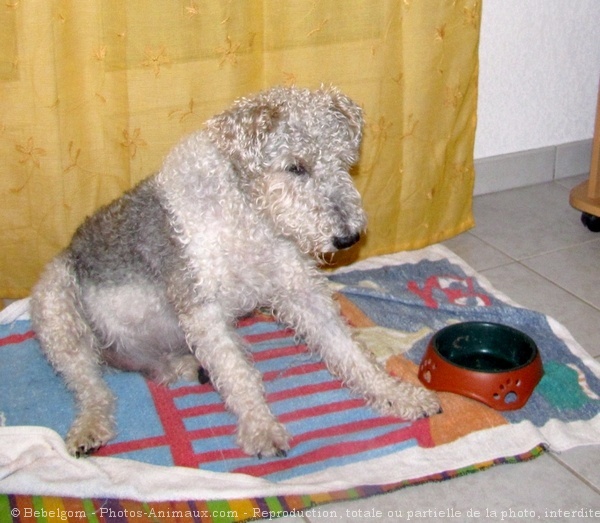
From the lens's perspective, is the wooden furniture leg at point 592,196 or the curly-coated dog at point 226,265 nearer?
the curly-coated dog at point 226,265

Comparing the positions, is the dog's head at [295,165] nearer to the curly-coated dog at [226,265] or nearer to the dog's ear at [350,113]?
the curly-coated dog at [226,265]

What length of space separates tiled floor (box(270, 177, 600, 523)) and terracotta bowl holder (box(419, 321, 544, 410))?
9.1 inches

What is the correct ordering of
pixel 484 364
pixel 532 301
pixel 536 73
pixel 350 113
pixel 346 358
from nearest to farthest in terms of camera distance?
pixel 350 113 → pixel 346 358 → pixel 484 364 → pixel 532 301 → pixel 536 73

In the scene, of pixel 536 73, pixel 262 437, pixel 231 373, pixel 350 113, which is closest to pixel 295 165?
pixel 350 113

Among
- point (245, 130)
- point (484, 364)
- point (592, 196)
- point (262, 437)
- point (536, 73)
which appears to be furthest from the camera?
point (536, 73)

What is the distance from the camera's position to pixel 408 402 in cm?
262

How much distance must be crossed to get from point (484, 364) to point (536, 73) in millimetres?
1923

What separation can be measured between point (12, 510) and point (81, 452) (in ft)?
0.83

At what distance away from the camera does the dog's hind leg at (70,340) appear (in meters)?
2.64

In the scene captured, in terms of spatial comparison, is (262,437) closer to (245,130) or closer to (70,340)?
(70,340)

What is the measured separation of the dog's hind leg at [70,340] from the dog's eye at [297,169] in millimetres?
869

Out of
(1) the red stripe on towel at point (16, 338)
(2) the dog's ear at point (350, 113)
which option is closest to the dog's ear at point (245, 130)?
(2) the dog's ear at point (350, 113)

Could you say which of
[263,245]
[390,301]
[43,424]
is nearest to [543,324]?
[390,301]

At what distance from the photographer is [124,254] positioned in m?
2.62
